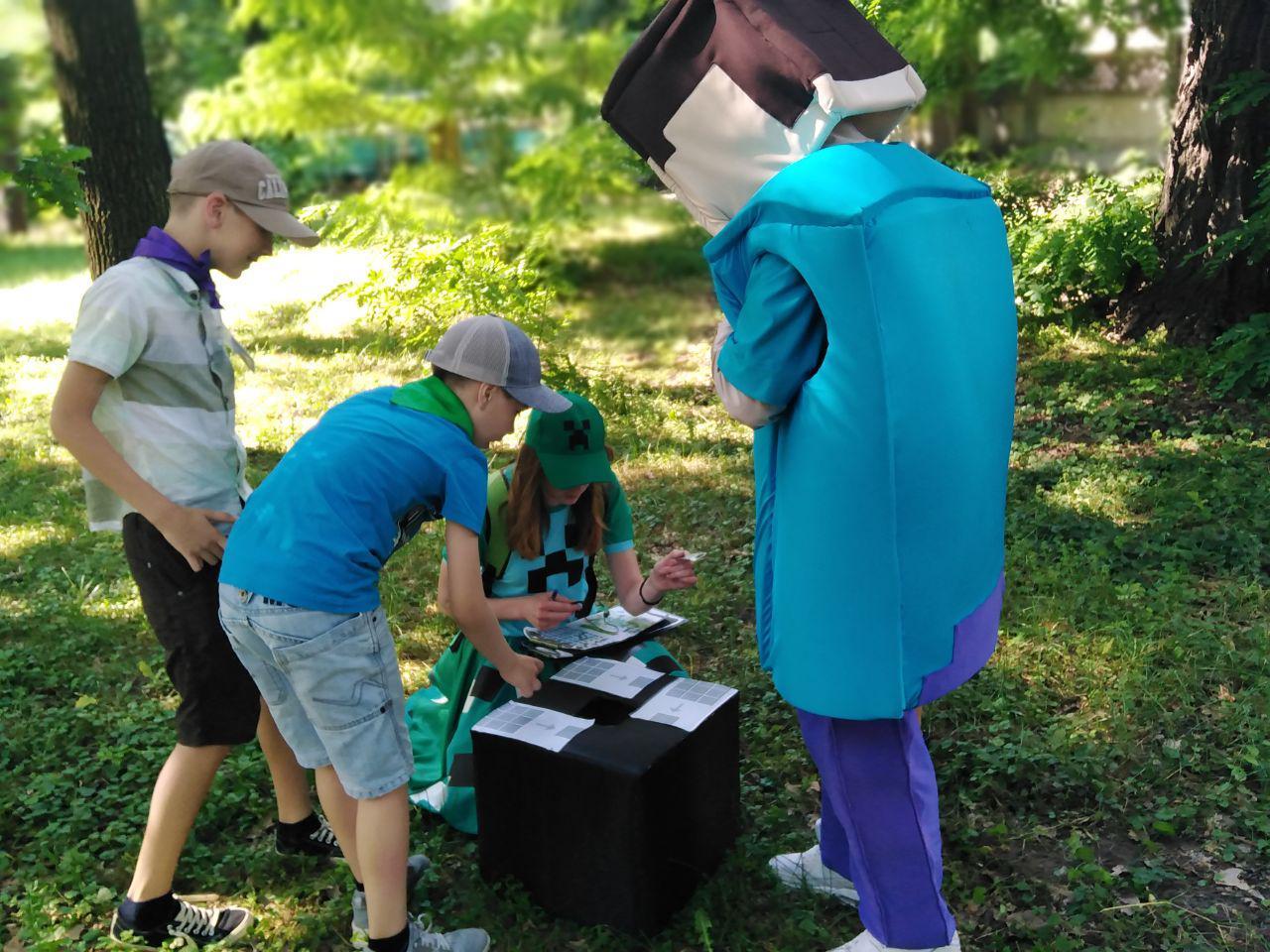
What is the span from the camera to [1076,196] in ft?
25.2

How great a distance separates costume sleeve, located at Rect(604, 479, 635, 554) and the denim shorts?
1018mm

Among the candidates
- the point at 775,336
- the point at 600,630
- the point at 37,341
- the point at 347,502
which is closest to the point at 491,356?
the point at 347,502

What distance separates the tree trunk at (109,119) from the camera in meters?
7.05

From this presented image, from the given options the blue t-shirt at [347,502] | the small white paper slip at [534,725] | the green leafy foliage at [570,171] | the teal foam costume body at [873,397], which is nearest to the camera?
the teal foam costume body at [873,397]

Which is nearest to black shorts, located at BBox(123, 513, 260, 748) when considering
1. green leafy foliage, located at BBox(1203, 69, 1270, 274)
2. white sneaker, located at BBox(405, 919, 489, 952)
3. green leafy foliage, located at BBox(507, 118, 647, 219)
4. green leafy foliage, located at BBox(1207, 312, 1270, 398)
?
white sneaker, located at BBox(405, 919, 489, 952)

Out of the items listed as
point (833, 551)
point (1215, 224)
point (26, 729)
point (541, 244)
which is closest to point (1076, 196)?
point (1215, 224)

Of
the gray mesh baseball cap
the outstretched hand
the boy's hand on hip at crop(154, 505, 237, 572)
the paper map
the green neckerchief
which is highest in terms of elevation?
the gray mesh baseball cap

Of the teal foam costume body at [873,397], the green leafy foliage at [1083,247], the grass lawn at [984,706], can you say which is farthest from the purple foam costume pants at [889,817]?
the green leafy foliage at [1083,247]

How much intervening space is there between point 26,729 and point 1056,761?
327 centimetres

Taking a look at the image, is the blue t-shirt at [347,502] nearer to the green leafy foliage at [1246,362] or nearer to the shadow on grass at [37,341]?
the green leafy foliage at [1246,362]

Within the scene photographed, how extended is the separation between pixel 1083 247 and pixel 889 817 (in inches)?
212

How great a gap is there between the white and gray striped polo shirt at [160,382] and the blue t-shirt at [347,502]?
33 cm

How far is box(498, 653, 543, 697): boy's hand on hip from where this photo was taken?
2.78 meters

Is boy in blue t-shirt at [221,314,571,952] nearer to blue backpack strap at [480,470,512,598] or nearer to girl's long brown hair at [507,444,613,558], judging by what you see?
girl's long brown hair at [507,444,613,558]
